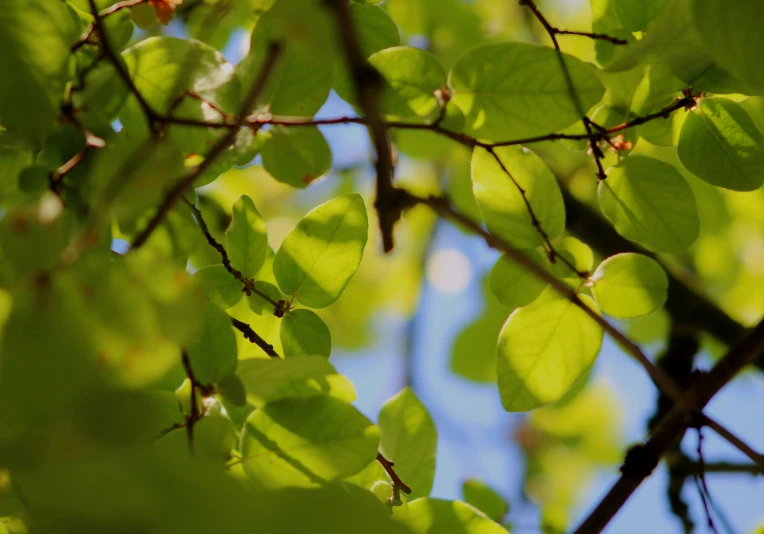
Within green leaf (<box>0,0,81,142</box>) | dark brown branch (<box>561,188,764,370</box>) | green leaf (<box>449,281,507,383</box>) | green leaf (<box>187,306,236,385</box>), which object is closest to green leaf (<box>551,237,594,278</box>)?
green leaf (<box>187,306,236,385</box>)

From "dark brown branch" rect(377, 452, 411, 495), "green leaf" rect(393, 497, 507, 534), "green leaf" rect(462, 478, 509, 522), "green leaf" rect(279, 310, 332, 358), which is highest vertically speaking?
"green leaf" rect(279, 310, 332, 358)

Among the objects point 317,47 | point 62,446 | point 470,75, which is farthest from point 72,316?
point 470,75

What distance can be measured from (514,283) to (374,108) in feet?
1.15

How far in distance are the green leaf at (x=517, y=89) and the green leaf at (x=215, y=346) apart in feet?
1.02

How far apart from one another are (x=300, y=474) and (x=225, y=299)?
218 mm

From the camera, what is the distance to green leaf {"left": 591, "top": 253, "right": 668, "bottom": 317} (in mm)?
720

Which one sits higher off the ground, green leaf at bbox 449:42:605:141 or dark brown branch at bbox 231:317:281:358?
green leaf at bbox 449:42:605:141

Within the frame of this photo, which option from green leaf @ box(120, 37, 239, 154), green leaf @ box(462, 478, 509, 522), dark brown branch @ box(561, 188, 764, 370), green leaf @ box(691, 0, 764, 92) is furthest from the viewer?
dark brown branch @ box(561, 188, 764, 370)

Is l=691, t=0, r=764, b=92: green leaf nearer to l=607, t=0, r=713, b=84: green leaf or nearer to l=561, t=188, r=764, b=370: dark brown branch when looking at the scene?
l=607, t=0, r=713, b=84: green leaf

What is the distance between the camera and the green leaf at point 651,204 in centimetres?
71

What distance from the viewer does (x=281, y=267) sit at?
715mm

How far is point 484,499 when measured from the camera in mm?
1022

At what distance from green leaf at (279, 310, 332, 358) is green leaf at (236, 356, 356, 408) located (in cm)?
12

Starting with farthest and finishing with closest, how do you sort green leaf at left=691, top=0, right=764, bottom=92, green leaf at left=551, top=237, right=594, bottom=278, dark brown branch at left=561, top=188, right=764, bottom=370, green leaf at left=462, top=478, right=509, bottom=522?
dark brown branch at left=561, top=188, right=764, bottom=370, green leaf at left=462, top=478, right=509, bottom=522, green leaf at left=551, top=237, right=594, bottom=278, green leaf at left=691, top=0, right=764, bottom=92
